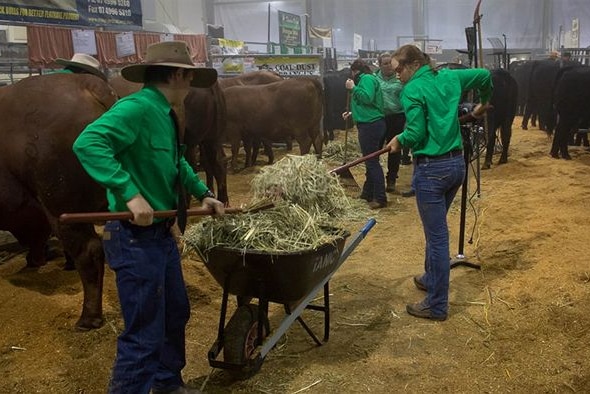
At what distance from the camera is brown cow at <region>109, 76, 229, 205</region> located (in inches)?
266

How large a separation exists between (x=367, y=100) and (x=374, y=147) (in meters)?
0.68

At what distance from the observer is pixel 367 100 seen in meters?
7.34

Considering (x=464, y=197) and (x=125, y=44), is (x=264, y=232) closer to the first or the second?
(x=464, y=197)

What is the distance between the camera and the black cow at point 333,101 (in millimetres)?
13555

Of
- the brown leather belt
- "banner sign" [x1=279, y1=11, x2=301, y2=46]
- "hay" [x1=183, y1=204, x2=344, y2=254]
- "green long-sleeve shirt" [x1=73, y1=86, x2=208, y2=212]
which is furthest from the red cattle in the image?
"green long-sleeve shirt" [x1=73, y1=86, x2=208, y2=212]

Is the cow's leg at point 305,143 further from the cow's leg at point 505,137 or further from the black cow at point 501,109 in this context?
the cow's leg at point 505,137

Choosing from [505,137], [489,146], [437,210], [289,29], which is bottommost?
[489,146]

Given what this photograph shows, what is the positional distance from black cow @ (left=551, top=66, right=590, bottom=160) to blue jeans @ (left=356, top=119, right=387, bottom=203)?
4.53 meters

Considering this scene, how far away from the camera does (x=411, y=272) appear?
5.27 metres

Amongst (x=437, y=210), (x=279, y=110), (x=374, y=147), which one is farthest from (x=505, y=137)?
(x=437, y=210)

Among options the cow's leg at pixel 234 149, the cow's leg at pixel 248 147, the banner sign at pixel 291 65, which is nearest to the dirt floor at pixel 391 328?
the cow's leg at pixel 234 149

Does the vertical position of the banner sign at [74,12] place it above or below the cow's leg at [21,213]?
above

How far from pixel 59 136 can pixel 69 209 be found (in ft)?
1.62

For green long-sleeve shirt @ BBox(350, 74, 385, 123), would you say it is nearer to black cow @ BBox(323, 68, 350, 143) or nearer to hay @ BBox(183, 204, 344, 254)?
hay @ BBox(183, 204, 344, 254)
